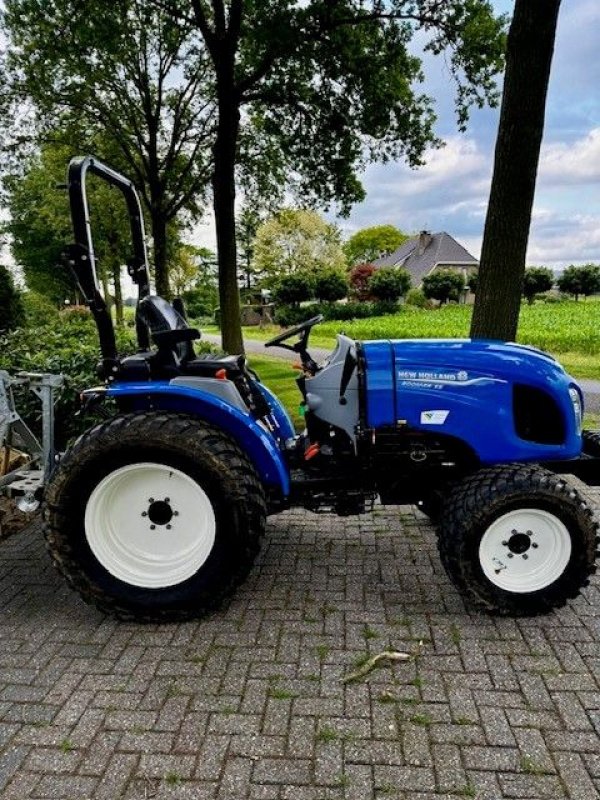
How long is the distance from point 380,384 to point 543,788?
1705 millimetres

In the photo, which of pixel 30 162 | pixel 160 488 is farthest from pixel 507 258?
pixel 30 162

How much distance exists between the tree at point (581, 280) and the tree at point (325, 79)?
2905 cm

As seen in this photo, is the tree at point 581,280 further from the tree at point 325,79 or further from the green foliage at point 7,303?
the green foliage at point 7,303

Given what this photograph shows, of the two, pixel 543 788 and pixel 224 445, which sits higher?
pixel 224 445

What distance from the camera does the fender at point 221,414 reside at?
2.78 metres

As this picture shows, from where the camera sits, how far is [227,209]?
845 cm

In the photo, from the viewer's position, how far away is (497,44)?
7539 millimetres

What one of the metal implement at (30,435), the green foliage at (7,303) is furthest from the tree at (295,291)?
the metal implement at (30,435)

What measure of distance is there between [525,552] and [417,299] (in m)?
31.5

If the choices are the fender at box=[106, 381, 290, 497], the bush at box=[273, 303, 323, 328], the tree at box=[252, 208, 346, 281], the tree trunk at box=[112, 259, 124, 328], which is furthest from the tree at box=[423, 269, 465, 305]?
the fender at box=[106, 381, 290, 497]

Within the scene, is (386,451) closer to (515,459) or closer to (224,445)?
(515,459)

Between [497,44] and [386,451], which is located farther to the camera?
[497,44]

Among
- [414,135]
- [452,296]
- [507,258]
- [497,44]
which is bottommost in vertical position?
[452,296]

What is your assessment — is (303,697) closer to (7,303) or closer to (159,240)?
(159,240)
